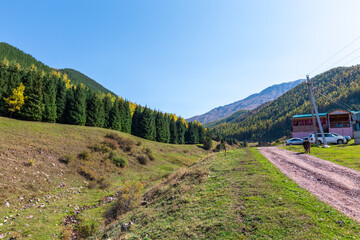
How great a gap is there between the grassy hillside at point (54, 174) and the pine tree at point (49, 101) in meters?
6.85

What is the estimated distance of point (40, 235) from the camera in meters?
13.9

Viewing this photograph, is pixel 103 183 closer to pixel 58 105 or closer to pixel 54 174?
pixel 54 174

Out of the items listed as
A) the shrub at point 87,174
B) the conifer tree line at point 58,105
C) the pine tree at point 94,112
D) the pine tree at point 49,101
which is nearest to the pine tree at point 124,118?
the conifer tree line at point 58,105

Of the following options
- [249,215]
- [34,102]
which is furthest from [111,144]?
[249,215]

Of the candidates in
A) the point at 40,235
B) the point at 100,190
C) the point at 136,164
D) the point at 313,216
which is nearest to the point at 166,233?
the point at 313,216

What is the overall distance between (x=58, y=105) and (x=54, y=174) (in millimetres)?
33225

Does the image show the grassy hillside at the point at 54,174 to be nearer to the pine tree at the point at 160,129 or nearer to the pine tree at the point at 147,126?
the pine tree at the point at 147,126

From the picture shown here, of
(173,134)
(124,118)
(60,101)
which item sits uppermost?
(60,101)

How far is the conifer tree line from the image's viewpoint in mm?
41844

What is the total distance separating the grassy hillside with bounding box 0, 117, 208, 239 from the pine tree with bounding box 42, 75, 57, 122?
6845 mm

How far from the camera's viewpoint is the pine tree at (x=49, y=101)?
45656 mm

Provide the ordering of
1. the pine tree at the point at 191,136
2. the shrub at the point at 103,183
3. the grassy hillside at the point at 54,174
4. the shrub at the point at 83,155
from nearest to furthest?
1. the grassy hillside at the point at 54,174
2. the shrub at the point at 103,183
3. the shrub at the point at 83,155
4. the pine tree at the point at 191,136

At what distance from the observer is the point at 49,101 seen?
46.9 metres

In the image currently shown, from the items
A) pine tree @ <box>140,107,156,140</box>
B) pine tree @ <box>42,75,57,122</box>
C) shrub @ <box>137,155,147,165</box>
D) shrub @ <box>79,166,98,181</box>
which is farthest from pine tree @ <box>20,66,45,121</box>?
pine tree @ <box>140,107,156,140</box>
